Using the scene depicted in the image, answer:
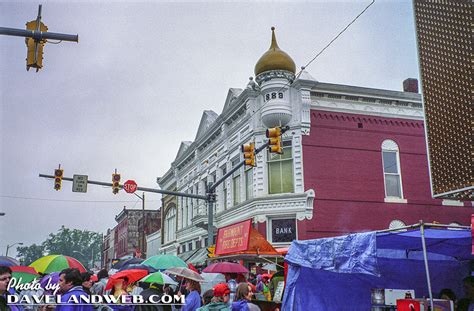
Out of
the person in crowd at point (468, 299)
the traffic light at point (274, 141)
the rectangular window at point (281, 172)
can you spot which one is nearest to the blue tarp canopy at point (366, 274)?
the person in crowd at point (468, 299)

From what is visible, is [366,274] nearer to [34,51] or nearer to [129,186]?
[34,51]

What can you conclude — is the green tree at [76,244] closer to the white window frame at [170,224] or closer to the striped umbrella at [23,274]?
the white window frame at [170,224]

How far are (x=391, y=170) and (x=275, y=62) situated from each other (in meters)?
8.45

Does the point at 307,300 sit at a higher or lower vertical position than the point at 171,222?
lower

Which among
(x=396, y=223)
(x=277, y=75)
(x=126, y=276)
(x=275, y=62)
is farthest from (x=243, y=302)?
(x=396, y=223)

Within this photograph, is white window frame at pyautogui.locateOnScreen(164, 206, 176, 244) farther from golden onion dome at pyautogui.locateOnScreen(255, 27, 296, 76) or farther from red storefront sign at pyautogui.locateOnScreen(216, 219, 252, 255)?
red storefront sign at pyautogui.locateOnScreen(216, 219, 252, 255)

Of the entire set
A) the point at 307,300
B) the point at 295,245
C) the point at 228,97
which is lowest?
the point at 307,300

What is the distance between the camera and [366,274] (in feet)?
34.6

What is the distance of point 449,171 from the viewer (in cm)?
1007

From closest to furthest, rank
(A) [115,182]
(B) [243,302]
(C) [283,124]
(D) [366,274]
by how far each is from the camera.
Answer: (B) [243,302], (D) [366,274], (A) [115,182], (C) [283,124]

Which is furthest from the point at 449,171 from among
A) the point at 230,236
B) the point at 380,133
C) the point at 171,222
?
the point at 171,222

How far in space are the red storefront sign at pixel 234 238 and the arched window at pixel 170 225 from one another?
76.6ft

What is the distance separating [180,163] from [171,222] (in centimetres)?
609

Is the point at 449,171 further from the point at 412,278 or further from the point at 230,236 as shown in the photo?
the point at 230,236
